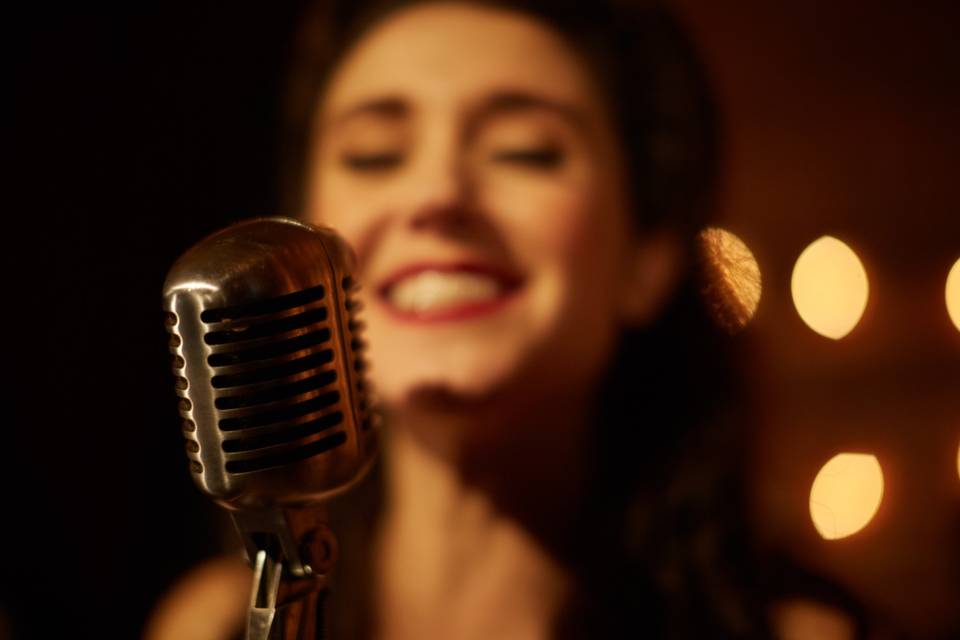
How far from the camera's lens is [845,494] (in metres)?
1.06

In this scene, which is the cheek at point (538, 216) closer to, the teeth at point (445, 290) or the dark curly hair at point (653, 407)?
the teeth at point (445, 290)

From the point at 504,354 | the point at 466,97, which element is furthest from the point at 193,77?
the point at 504,354

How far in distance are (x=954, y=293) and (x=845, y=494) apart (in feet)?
0.99

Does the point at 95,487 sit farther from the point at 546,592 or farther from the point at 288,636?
the point at 288,636

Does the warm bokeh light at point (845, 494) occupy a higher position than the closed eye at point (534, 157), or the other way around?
the closed eye at point (534, 157)

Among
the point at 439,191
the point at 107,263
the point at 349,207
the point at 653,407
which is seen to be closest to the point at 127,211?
the point at 107,263

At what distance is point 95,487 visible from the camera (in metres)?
1.23

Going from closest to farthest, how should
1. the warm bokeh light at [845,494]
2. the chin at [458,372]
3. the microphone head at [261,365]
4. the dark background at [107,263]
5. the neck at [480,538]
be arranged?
the microphone head at [261,365]
the chin at [458,372]
the neck at [480,538]
the warm bokeh light at [845,494]
the dark background at [107,263]

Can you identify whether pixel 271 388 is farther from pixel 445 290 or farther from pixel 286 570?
pixel 445 290

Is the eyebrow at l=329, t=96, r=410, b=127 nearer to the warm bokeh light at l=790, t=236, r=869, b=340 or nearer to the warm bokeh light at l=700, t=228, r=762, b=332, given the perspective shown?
the warm bokeh light at l=700, t=228, r=762, b=332

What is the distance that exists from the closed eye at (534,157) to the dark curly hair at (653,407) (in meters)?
0.12

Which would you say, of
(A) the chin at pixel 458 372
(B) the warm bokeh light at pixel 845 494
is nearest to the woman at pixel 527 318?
(A) the chin at pixel 458 372

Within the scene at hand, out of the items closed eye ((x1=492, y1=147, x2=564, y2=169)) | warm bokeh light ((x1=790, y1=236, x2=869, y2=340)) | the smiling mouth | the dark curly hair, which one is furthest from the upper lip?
warm bokeh light ((x1=790, y1=236, x2=869, y2=340))

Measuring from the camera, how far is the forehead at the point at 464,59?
2.89ft
